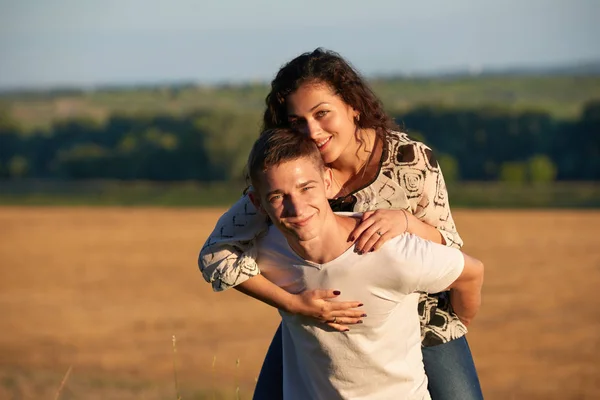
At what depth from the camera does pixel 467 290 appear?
326 cm

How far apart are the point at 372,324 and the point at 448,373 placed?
80 cm

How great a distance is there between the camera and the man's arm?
3094 millimetres

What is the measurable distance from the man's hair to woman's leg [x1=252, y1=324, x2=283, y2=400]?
937mm

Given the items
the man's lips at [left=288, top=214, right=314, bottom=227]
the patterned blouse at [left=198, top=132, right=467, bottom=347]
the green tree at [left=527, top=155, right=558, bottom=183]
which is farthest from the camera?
the green tree at [left=527, top=155, right=558, bottom=183]

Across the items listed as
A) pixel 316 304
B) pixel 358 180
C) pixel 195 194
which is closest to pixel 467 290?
pixel 358 180

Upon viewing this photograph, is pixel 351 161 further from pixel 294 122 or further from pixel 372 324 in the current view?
pixel 372 324

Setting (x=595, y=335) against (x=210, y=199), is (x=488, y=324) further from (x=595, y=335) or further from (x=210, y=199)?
(x=210, y=199)

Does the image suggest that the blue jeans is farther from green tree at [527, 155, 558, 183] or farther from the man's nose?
green tree at [527, 155, 558, 183]

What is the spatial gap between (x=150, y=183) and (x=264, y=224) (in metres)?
46.5

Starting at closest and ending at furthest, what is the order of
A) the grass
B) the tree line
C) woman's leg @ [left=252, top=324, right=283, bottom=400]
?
woman's leg @ [left=252, top=324, right=283, bottom=400] < the grass < the tree line

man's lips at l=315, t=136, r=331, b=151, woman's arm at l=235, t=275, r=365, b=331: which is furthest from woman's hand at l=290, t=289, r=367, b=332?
man's lips at l=315, t=136, r=331, b=151

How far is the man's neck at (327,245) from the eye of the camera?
2.80 metres

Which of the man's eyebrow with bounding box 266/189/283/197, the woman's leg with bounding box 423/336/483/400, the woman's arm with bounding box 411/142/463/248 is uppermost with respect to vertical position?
the man's eyebrow with bounding box 266/189/283/197

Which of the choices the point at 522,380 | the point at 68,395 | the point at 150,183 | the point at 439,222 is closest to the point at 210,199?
the point at 150,183
